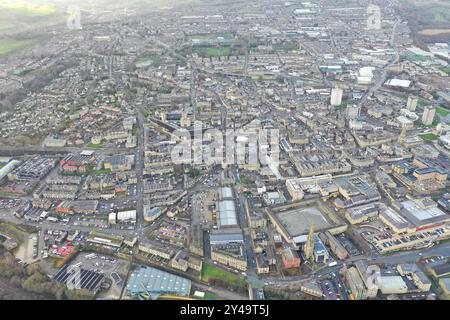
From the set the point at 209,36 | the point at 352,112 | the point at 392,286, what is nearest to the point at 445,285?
the point at 392,286

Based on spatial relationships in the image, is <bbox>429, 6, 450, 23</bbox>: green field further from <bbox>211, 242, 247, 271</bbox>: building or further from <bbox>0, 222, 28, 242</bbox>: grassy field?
<bbox>0, 222, 28, 242</bbox>: grassy field

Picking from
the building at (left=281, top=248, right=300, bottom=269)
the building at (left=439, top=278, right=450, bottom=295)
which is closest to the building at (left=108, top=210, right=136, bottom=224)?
the building at (left=281, top=248, right=300, bottom=269)

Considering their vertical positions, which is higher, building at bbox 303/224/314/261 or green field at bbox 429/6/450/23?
green field at bbox 429/6/450/23

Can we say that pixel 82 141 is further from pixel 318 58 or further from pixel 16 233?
pixel 318 58

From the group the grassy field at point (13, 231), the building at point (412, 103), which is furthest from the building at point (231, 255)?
the building at point (412, 103)

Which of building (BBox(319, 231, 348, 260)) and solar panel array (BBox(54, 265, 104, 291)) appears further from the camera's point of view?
building (BBox(319, 231, 348, 260))

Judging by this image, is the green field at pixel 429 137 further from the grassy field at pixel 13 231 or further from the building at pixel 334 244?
the grassy field at pixel 13 231
